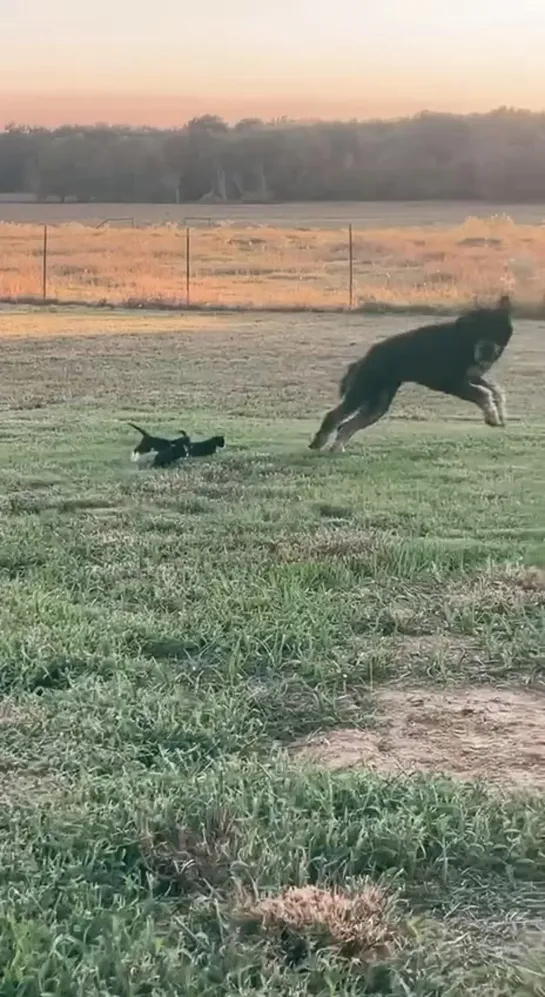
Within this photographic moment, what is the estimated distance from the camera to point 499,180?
25.9 feet

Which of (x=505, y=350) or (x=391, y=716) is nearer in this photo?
(x=391, y=716)

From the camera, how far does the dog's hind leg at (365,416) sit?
7.05 m

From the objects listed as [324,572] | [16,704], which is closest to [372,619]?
[324,572]

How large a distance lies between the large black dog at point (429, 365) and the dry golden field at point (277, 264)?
0.24 m

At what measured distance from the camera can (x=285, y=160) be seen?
861 cm

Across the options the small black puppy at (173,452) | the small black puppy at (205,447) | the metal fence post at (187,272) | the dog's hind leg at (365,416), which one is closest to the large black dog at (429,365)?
the dog's hind leg at (365,416)

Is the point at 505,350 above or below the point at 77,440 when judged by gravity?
above

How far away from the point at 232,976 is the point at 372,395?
503 centimetres

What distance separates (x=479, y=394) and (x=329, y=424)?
2.77 ft

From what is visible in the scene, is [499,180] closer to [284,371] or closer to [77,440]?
[284,371]

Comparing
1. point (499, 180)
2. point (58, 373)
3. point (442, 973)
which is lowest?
point (442, 973)

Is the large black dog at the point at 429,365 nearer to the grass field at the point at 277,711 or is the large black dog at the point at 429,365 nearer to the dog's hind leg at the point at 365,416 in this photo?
the dog's hind leg at the point at 365,416

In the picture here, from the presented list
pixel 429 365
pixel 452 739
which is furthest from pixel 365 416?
pixel 452 739

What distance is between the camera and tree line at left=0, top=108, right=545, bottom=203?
7871 mm
